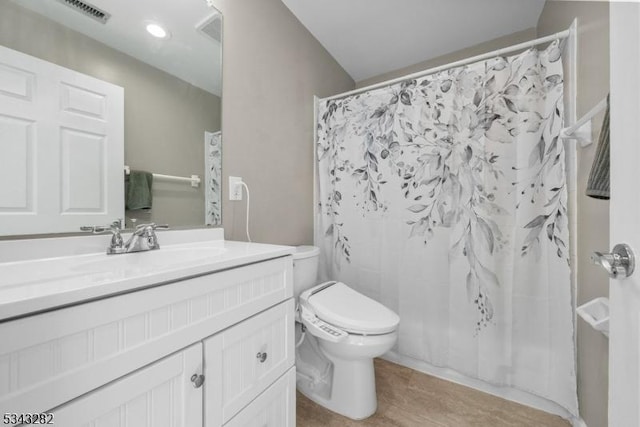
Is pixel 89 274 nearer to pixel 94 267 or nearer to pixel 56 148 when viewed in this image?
pixel 94 267

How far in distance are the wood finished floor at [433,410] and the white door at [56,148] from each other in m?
1.33

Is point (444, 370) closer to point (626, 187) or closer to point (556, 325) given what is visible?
point (556, 325)

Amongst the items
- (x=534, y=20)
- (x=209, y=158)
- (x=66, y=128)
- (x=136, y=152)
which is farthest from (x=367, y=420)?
(x=534, y=20)

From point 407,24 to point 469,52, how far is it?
64 centimetres

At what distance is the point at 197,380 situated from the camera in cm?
68

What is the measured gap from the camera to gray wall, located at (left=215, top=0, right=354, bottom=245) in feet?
4.51

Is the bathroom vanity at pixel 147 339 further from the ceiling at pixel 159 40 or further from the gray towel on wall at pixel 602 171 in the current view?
the gray towel on wall at pixel 602 171

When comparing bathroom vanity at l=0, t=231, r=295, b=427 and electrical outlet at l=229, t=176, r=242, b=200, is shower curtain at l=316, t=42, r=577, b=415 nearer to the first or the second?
electrical outlet at l=229, t=176, r=242, b=200

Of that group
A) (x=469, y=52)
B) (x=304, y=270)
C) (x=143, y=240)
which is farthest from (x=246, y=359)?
(x=469, y=52)

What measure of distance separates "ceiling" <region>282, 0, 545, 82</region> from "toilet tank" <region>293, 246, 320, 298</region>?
1.57 metres

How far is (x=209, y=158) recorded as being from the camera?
1274 mm

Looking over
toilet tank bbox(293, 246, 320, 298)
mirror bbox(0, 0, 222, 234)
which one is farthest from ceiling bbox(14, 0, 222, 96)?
toilet tank bbox(293, 246, 320, 298)

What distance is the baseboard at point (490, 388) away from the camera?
4.42 feet

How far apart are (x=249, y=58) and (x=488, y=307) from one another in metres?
1.89
